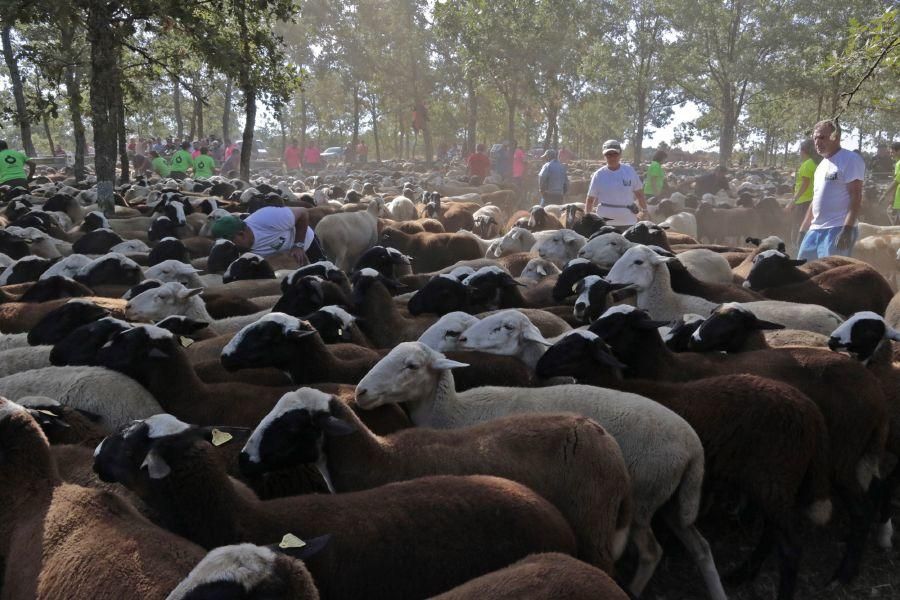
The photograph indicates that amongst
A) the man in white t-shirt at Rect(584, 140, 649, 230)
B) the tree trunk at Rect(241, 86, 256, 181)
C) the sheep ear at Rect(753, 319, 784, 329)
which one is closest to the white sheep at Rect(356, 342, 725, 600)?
the sheep ear at Rect(753, 319, 784, 329)

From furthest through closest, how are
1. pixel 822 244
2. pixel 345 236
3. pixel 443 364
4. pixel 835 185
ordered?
pixel 345 236 < pixel 822 244 < pixel 835 185 < pixel 443 364

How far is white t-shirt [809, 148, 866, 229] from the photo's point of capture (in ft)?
25.8

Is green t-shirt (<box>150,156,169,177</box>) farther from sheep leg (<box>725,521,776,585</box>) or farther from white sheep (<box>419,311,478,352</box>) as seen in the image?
sheep leg (<box>725,521,776,585</box>)

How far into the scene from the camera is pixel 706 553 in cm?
400

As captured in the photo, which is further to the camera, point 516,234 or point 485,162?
point 485,162

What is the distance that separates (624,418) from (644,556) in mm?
685

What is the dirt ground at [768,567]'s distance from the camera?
4145 millimetres

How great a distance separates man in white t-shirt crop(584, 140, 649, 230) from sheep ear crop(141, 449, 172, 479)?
26.4 ft

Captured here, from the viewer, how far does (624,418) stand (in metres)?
3.99

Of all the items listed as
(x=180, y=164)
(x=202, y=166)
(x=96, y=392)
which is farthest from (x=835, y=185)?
(x=180, y=164)

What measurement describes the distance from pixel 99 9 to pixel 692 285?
11064 millimetres

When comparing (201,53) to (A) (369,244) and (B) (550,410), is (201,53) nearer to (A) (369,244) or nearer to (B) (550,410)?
(A) (369,244)

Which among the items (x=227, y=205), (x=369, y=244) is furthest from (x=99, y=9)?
(x=369, y=244)

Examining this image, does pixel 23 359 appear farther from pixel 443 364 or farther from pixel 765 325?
pixel 765 325
